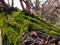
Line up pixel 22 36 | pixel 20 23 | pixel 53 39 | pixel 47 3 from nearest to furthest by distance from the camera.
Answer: pixel 53 39 → pixel 22 36 → pixel 20 23 → pixel 47 3

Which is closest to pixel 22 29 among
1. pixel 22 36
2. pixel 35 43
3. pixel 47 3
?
pixel 22 36

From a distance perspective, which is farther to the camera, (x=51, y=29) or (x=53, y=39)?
(x=51, y=29)

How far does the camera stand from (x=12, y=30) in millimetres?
2854

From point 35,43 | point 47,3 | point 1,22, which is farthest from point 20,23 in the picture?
point 47,3

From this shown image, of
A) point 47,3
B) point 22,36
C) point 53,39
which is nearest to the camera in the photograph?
point 53,39

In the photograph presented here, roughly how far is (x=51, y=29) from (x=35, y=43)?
0.48 metres

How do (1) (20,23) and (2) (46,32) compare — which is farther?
(1) (20,23)

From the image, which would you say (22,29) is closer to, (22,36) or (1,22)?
(22,36)

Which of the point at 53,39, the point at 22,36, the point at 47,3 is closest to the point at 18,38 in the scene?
the point at 22,36

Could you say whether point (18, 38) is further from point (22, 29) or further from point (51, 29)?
point (51, 29)

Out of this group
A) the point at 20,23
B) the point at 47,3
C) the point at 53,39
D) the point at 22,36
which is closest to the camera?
the point at 53,39

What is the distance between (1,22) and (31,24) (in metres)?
0.45

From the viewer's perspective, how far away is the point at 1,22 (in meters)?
2.98

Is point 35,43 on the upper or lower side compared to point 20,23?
lower
